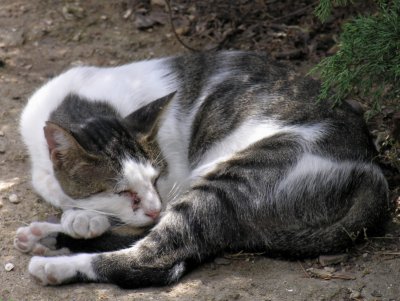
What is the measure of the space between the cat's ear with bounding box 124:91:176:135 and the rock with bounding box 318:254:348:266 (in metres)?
1.48

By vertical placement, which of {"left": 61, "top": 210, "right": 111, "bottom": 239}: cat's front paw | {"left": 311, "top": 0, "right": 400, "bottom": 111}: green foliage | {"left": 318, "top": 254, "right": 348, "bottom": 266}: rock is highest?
{"left": 311, "top": 0, "right": 400, "bottom": 111}: green foliage

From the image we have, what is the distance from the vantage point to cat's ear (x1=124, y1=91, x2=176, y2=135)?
4898 millimetres

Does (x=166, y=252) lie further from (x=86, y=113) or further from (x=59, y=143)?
(x=86, y=113)

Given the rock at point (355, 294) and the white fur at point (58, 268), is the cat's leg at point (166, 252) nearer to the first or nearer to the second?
the white fur at point (58, 268)

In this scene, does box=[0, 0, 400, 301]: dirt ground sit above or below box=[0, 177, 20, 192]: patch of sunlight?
above

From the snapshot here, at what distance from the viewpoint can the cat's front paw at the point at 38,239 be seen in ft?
15.3

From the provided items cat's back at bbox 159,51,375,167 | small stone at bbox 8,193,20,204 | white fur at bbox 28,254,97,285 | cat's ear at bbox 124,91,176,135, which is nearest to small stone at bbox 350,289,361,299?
cat's back at bbox 159,51,375,167

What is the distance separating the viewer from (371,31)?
15.5 feet

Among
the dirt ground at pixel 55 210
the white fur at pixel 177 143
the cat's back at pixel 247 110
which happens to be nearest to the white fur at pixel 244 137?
the cat's back at pixel 247 110

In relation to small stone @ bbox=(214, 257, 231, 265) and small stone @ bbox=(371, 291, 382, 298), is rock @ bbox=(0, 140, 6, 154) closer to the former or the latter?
small stone @ bbox=(214, 257, 231, 265)

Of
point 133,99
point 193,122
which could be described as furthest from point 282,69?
point 133,99

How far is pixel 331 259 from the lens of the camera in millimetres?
4602

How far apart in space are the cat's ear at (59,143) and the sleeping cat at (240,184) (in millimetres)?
10

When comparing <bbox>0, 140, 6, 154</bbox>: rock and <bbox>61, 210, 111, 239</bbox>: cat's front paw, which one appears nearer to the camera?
<bbox>61, 210, 111, 239</bbox>: cat's front paw
